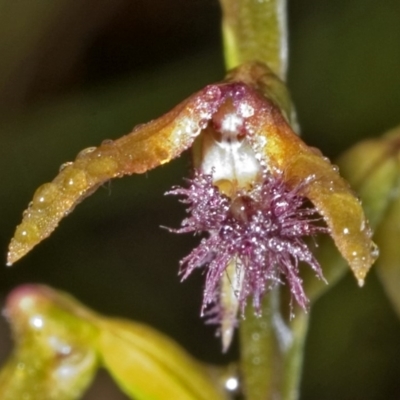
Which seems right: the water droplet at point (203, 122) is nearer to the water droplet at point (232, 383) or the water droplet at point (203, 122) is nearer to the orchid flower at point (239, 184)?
the orchid flower at point (239, 184)

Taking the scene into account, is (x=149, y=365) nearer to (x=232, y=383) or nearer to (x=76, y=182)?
(x=232, y=383)

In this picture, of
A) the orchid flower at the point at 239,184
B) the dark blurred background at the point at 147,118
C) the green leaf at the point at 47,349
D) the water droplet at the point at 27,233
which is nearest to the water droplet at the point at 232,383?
the green leaf at the point at 47,349

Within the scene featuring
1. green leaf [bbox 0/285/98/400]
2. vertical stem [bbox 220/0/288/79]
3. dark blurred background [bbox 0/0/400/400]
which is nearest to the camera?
vertical stem [bbox 220/0/288/79]

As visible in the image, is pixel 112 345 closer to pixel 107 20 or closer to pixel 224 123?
pixel 224 123

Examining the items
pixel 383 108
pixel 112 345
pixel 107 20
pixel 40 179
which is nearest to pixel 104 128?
pixel 40 179

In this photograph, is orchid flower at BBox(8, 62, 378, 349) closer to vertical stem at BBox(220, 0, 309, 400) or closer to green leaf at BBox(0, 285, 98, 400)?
vertical stem at BBox(220, 0, 309, 400)

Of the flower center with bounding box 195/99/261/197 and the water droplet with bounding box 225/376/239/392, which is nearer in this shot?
the flower center with bounding box 195/99/261/197

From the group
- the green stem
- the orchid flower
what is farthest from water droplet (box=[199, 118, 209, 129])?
the green stem
